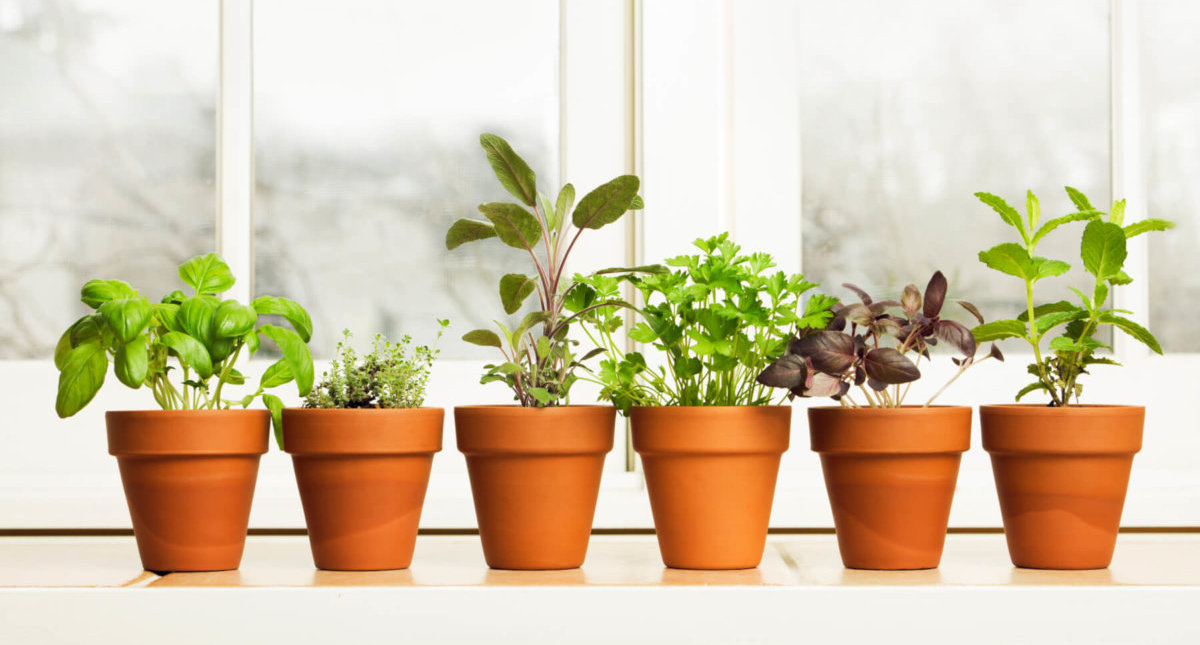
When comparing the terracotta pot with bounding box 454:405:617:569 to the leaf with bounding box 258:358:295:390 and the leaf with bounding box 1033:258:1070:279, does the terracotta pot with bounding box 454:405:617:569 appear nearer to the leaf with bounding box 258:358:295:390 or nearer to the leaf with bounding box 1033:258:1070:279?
the leaf with bounding box 258:358:295:390

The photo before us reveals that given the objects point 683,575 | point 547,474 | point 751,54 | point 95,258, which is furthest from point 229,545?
point 751,54

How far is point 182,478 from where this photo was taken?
103 cm

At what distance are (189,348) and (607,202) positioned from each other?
0.47 metres

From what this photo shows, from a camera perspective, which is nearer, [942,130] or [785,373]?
[785,373]

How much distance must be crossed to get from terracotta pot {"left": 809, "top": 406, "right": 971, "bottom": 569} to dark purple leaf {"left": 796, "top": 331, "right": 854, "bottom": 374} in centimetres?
7

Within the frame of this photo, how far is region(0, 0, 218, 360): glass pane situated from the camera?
1.44 meters

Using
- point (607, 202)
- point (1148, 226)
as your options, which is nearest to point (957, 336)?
point (1148, 226)

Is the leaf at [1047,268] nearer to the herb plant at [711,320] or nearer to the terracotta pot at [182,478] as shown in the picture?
the herb plant at [711,320]

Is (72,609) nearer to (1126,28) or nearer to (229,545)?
(229,545)

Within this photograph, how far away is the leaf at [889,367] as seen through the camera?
98 centimetres

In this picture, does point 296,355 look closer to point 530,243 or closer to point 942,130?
point 530,243

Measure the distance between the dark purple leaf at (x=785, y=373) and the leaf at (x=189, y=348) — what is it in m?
0.57

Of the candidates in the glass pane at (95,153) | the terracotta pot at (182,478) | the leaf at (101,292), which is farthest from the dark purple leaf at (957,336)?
the glass pane at (95,153)

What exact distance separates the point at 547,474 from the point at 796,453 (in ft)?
1.69
